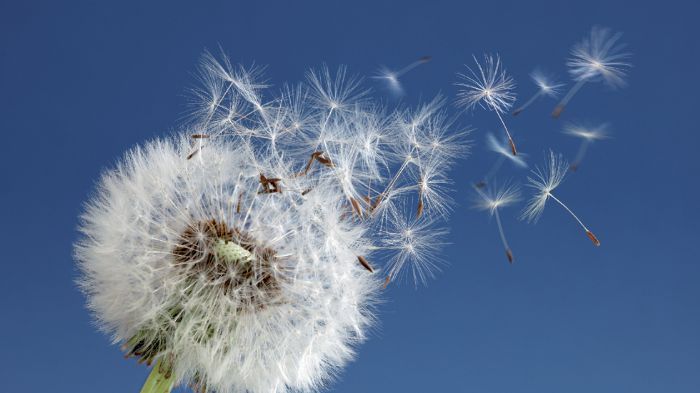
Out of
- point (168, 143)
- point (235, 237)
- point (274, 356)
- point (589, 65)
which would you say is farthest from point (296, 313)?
point (589, 65)

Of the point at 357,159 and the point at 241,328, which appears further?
the point at 357,159

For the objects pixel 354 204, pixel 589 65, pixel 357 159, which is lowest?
pixel 354 204

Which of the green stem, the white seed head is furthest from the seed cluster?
the green stem

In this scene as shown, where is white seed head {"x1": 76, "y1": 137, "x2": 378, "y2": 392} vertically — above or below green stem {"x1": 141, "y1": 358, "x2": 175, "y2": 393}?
above

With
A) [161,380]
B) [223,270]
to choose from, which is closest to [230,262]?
[223,270]

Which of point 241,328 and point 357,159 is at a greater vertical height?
point 357,159

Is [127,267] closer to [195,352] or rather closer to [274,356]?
[195,352]

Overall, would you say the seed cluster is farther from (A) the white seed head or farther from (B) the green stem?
(B) the green stem

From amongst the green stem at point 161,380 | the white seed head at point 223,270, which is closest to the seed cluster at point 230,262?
the white seed head at point 223,270
